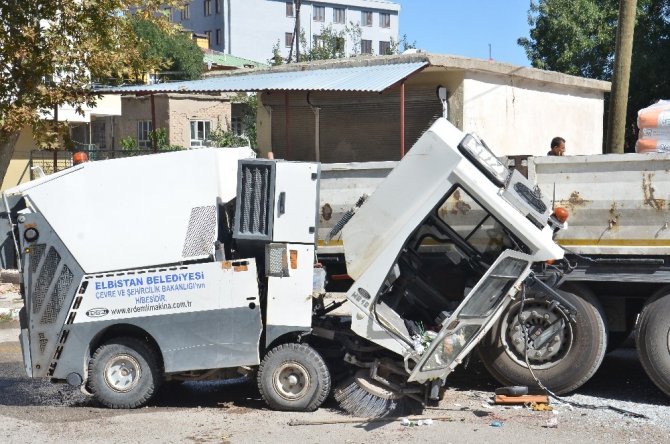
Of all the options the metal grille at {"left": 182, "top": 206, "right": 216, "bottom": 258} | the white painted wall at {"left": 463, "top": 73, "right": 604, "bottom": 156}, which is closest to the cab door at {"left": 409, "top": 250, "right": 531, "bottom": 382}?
the metal grille at {"left": 182, "top": 206, "right": 216, "bottom": 258}

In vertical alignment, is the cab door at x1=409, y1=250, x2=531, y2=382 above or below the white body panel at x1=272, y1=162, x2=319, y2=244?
below

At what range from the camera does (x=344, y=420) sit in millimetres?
7398

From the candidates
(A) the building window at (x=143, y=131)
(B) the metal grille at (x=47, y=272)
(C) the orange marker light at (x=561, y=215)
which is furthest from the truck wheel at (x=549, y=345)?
(A) the building window at (x=143, y=131)

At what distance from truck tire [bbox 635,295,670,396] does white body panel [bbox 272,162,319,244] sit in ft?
9.60

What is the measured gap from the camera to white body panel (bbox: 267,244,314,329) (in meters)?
7.66

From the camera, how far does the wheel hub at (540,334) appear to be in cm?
789

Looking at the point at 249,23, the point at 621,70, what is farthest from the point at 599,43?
the point at 249,23

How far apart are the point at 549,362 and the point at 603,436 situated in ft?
3.70

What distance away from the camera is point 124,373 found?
798 centimetres

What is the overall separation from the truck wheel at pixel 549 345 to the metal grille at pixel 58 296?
3703 mm

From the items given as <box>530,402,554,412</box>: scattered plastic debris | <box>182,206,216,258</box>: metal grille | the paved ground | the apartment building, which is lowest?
the paved ground

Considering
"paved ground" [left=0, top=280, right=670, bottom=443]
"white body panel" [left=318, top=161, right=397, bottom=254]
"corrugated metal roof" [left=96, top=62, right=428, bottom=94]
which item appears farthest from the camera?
"corrugated metal roof" [left=96, top=62, right=428, bottom=94]

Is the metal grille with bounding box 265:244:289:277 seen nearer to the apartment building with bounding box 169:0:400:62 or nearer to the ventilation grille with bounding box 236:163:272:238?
the ventilation grille with bounding box 236:163:272:238

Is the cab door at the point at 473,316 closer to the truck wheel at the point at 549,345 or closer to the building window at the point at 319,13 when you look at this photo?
the truck wheel at the point at 549,345
